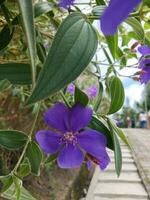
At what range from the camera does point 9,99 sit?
7.88 feet

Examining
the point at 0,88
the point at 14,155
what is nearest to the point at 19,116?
the point at 14,155

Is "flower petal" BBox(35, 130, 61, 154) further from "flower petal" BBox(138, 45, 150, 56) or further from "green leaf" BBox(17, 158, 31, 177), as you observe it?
"flower petal" BBox(138, 45, 150, 56)

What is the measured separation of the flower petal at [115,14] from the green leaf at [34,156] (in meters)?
0.33

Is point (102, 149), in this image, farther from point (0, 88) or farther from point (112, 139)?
point (0, 88)

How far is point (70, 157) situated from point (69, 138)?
0.02m

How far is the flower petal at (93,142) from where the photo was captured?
0.47m

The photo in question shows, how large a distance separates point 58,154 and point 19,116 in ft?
6.88

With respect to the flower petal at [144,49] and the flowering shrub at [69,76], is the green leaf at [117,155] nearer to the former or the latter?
the flowering shrub at [69,76]

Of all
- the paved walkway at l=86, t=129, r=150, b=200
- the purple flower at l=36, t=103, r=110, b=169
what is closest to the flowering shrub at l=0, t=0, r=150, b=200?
the purple flower at l=36, t=103, r=110, b=169

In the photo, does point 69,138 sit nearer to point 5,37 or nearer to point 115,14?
point 5,37

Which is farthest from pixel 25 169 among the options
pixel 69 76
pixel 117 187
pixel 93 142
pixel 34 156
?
pixel 117 187

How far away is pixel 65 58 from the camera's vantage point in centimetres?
34

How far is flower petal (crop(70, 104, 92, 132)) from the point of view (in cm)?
47

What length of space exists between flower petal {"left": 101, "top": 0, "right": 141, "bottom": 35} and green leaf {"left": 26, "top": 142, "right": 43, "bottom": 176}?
13.0 inches
